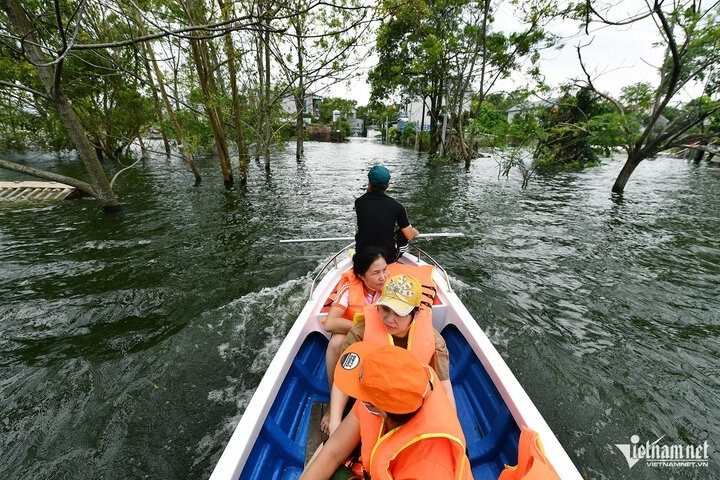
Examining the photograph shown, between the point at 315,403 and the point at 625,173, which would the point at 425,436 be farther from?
the point at 625,173

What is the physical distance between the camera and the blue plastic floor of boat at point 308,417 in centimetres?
206

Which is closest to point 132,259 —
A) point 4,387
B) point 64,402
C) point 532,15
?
point 4,387

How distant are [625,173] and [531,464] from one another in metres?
15.1

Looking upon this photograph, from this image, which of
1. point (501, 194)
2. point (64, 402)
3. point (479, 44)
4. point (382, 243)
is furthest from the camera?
point (479, 44)

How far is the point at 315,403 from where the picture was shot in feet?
8.80

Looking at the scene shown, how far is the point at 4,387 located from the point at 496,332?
20.5 ft

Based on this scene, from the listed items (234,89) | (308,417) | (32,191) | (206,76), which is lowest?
(308,417)

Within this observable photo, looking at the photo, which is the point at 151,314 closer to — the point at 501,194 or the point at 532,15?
the point at 501,194

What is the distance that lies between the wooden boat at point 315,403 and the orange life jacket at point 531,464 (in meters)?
0.30

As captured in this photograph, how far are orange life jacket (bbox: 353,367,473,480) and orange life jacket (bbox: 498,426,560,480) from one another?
288mm

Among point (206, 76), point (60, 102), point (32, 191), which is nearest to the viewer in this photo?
point (60, 102)

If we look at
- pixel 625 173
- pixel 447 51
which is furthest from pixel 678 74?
pixel 447 51

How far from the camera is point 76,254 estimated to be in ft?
21.0

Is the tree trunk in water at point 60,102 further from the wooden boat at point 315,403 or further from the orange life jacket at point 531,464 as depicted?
the orange life jacket at point 531,464
